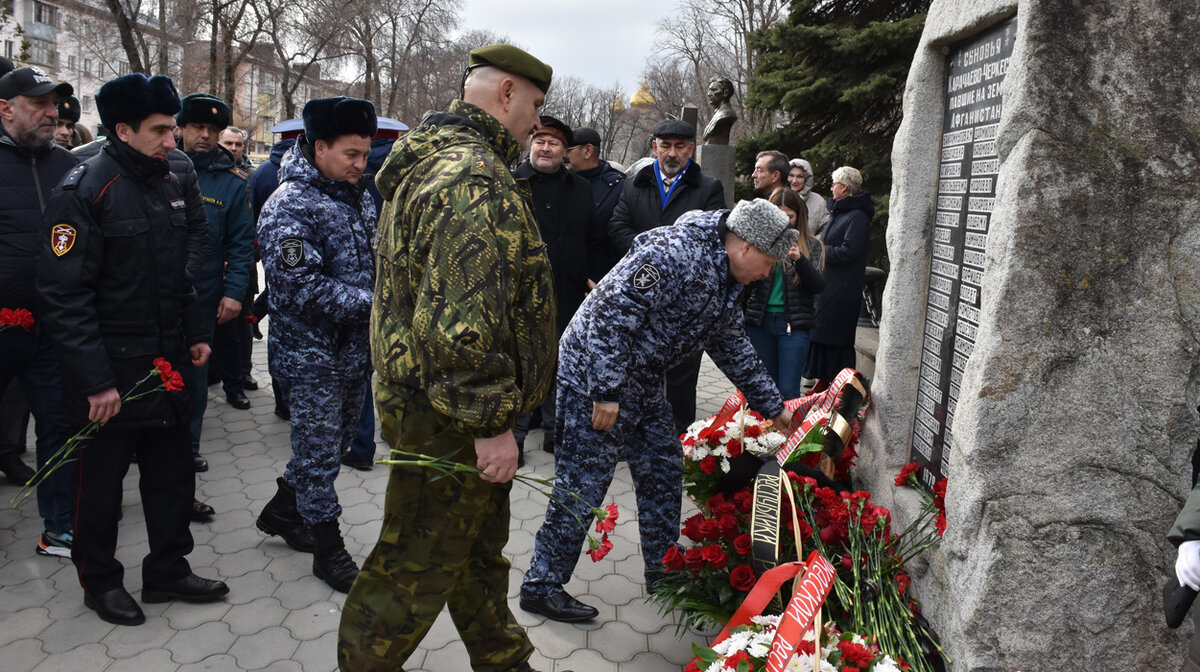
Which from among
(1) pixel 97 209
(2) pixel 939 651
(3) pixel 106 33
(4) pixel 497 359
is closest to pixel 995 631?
(2) pixel 939 651

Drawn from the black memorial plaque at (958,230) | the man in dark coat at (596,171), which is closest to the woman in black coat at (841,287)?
the man in dark coat at (596,171)

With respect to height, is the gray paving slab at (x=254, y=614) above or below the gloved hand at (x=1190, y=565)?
below

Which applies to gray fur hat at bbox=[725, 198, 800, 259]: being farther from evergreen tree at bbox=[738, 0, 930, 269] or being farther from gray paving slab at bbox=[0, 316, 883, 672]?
evergreen tree at bbox=[738, 0, 930, 269]

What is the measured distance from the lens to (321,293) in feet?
11.3

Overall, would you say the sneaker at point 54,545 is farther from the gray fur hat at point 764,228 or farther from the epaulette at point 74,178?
the gray fur hat at point 764,228

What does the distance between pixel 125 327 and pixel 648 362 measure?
78.8 inches

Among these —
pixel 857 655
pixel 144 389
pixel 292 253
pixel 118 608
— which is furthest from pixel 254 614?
pixel 857 655

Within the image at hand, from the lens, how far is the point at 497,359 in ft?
6.68

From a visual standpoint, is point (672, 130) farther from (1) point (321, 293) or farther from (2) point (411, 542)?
(2) point (411, 542)

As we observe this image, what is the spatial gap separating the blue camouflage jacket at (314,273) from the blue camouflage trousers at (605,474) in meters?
0.98

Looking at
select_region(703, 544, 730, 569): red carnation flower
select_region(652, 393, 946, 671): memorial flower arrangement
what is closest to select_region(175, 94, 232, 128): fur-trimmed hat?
select_region(652, 393, 946, 671): memorial flower arrangement

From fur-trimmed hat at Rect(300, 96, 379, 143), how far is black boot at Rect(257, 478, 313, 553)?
1626 millimetres

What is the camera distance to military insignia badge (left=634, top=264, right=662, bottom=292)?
307 centimetres

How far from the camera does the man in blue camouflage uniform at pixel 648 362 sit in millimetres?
3109
